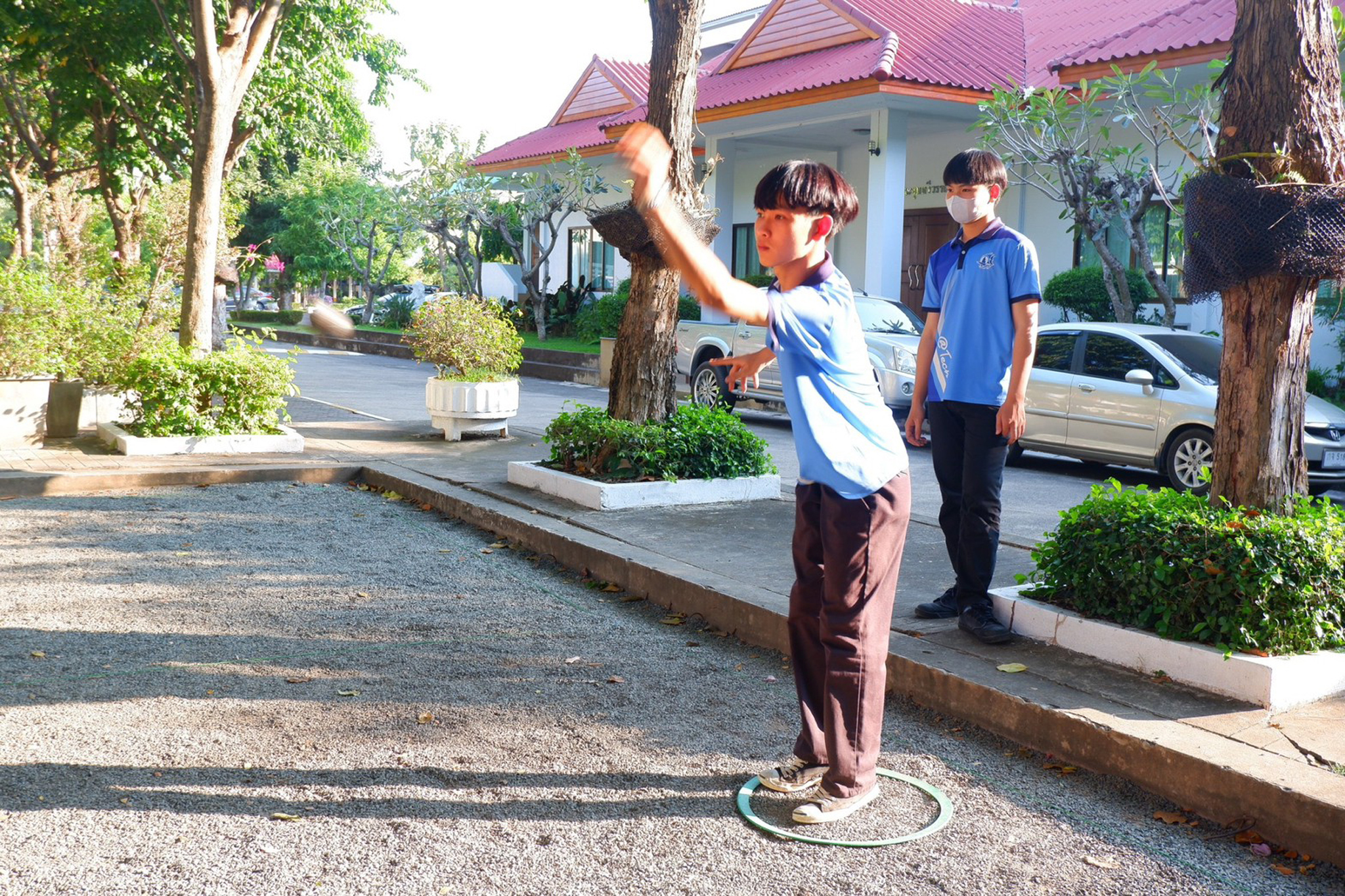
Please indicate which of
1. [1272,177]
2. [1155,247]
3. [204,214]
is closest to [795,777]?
[1272,177]

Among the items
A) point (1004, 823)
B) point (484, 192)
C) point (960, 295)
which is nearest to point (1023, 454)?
point (960, 295)

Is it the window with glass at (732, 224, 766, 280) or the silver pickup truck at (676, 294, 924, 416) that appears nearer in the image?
the silver pickup truck at (676, 294, 924, 416)

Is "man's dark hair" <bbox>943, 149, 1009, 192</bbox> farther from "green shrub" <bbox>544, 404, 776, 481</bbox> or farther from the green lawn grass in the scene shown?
the green lawn grass

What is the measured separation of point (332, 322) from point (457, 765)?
127 ft

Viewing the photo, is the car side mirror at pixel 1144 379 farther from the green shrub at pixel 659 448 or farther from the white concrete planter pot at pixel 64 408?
the white concrete planter pot at pixel 64 408

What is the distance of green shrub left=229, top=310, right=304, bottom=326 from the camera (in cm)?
4600

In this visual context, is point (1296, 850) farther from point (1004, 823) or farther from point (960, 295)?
point (960, 295)

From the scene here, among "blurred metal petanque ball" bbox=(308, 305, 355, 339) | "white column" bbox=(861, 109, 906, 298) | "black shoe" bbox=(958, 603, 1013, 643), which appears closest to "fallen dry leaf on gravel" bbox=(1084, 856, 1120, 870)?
"black shoe" bbox=(958, 603, 1013, 643)

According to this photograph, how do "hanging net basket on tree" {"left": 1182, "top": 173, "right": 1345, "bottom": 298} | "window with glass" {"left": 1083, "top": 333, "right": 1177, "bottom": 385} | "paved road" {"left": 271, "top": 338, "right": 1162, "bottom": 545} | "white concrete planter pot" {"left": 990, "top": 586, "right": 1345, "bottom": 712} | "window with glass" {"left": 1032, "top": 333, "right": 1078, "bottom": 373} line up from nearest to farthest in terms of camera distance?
"white concrete planter pot" {"left": 990, "top": 586, "right": 1345, "bottom": 712} < "hanging net basket on tree" {"left": 1182, "top": 173, "right": 1345, "bottom": 298} < "paved road" {"left": 271, "top": 338, "right": 1162, "bottom": 545} < "window with glass" {"left": 1083, "top": 333, "right": 1177, "bottom": 385} < "window with glass" {"left": 1032, "top": 333, "right": 1078, "bottom": 373}

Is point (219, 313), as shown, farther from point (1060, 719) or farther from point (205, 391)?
point (1060, 719)

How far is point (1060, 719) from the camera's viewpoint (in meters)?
3.91

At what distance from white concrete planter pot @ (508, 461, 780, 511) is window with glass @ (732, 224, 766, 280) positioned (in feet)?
57.6

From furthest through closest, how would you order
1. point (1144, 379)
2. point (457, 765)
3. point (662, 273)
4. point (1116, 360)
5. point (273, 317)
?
point (273, 317) < point (1116, 360) < point (1144, 379) < point (662, 273) < point (457, 765)

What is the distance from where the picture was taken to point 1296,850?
326 centimetres
